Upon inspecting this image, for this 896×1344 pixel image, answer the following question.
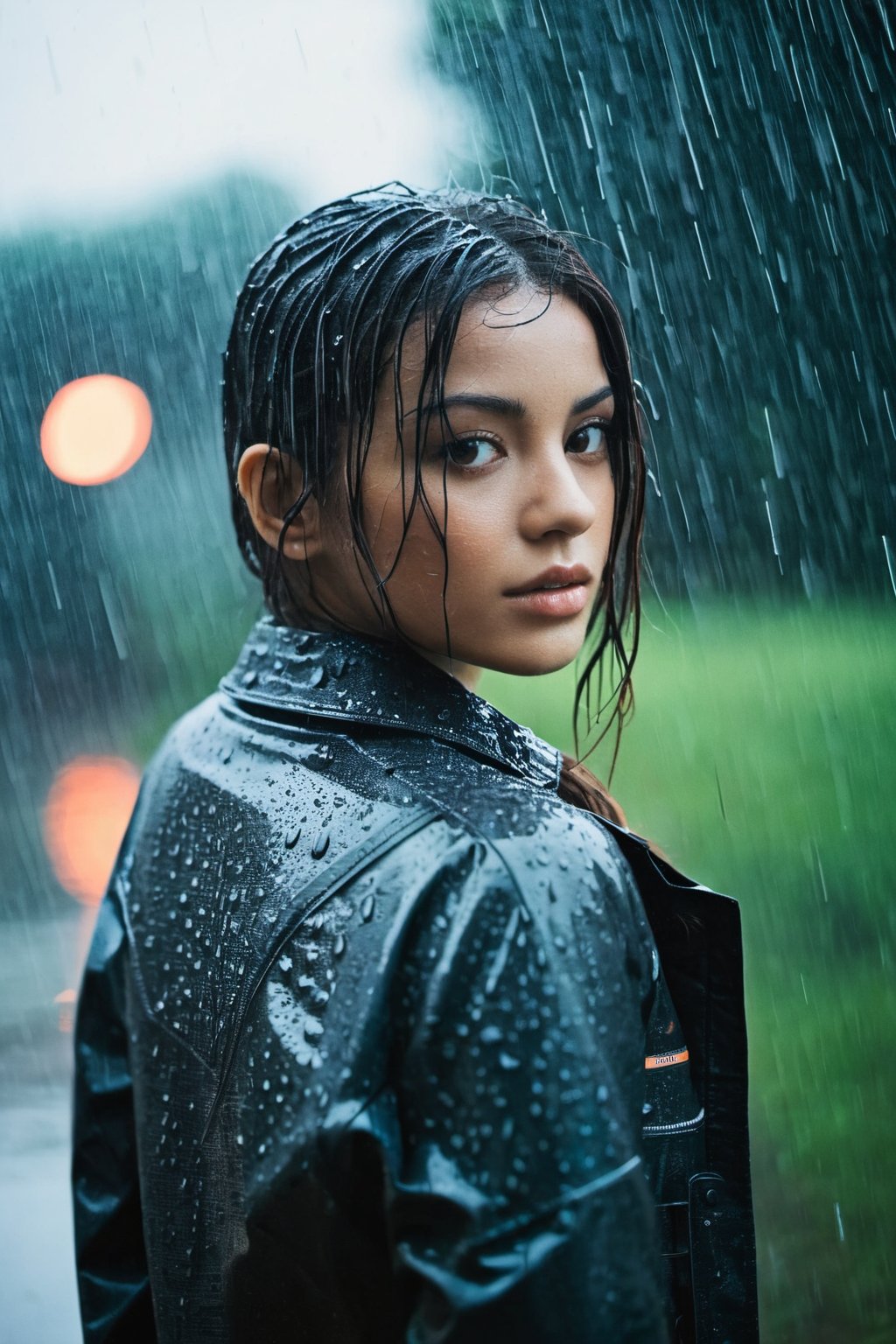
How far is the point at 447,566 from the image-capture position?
1029 millimetres

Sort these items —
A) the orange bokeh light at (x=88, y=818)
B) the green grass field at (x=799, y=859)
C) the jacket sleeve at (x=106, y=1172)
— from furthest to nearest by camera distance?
the orange bokeh light at (x=88, y=818)
the green grass field at (x=799, y=859)
the jacket sleeve at (x=106, y=1172)

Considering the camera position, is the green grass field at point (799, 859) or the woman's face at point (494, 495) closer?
the woman's face at point (494, 495)

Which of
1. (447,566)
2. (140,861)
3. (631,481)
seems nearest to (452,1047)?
(447,566)

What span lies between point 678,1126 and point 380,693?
1.64ft

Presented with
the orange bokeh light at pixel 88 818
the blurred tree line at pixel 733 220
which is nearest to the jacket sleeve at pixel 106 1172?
the blurred tree line at pixel 733 220

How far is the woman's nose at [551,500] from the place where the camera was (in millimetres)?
1038

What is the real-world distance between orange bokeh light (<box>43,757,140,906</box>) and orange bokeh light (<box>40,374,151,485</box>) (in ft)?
4.58

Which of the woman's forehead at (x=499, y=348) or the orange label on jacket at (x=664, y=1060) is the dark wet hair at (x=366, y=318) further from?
the orange label on jacket at (x=664, y=1060)

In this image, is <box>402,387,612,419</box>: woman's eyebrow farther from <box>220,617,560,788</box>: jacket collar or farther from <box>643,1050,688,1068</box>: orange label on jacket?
<box>643,1050,688,1068</box>: orange label on jacket

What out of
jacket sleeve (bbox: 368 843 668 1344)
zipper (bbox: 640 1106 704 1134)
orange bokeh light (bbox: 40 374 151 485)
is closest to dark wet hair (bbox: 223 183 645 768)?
jacket sleeve (bbox: 368 843 668 1344)

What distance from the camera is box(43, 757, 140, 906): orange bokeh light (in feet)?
16.4

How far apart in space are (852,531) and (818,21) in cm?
174

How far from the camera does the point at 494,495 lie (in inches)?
41.0

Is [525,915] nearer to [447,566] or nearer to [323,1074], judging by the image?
A: [323,1074]
